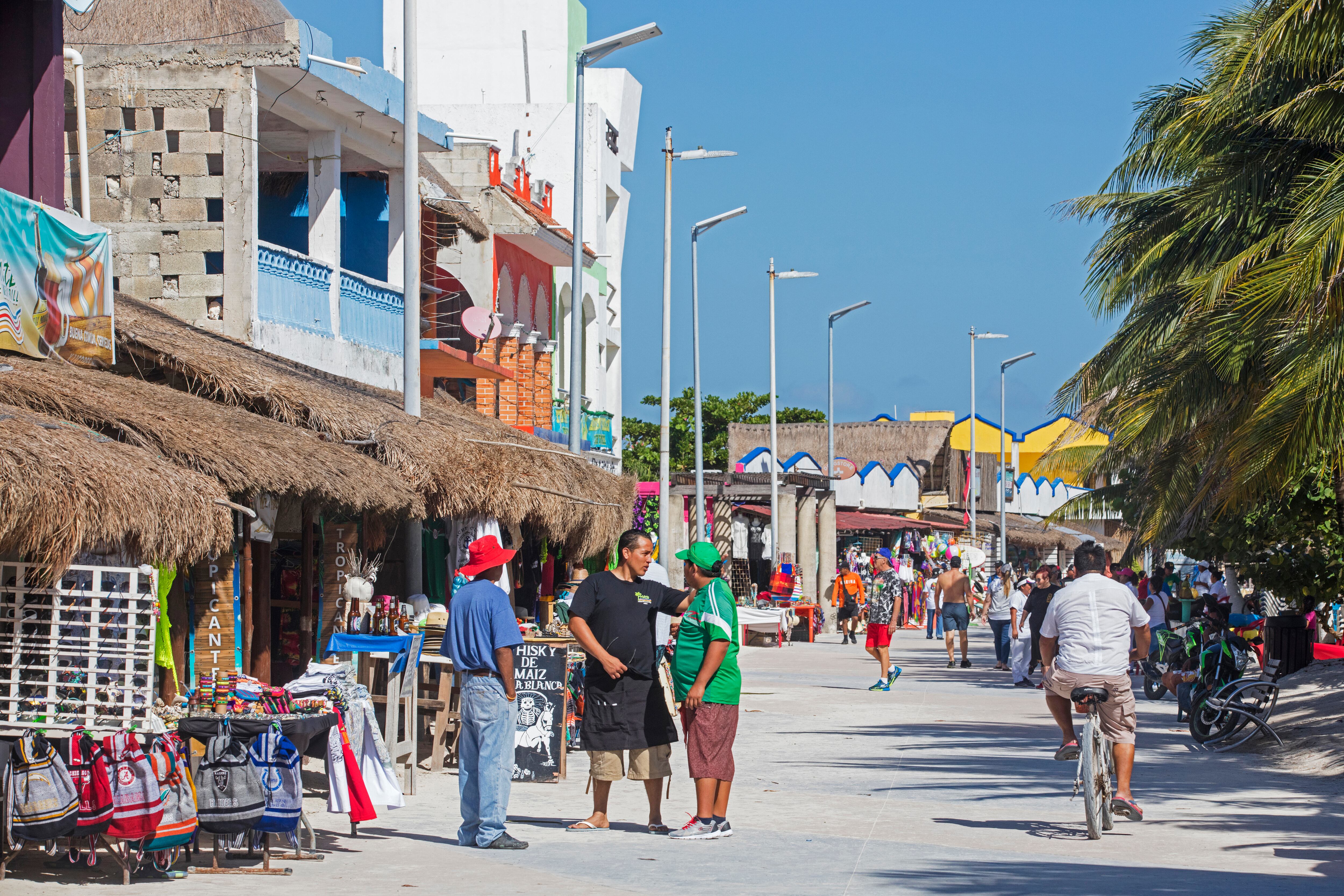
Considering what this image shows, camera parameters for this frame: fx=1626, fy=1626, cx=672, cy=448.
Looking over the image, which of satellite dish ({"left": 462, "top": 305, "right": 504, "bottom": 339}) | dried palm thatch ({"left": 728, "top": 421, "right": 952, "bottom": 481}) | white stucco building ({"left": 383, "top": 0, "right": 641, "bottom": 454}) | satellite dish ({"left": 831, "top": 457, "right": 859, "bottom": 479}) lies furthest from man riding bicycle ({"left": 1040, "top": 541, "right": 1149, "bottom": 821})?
dried palm thatch ({"left": 728, "top": 421, "right": 952, "bottom": 481})

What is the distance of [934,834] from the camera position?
10.1 metres

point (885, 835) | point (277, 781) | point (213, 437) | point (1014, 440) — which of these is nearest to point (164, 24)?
point (213, 437)

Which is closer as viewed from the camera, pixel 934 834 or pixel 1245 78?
pixel 934 834

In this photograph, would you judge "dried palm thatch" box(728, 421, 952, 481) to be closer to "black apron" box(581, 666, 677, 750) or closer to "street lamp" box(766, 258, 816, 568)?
"street lamp" box(766, 258, 816, 568)

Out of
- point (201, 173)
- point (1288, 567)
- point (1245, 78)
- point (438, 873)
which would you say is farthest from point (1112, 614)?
point (201, 173)

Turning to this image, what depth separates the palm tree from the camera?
12.9 metres

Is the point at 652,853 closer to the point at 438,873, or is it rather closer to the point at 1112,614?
the point at 438,873

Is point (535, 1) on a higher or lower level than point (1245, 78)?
higher

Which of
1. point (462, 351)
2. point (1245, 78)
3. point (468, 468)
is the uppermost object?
point (1245, 78)

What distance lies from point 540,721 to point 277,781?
3.94 m

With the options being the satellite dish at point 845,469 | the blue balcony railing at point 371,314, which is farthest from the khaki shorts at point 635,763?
the satellite dish at point 845,469

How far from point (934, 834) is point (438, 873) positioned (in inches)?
127

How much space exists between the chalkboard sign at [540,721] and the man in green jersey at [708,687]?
9.50 ft

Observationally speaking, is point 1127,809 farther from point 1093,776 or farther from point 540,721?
point 540,721
